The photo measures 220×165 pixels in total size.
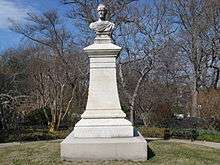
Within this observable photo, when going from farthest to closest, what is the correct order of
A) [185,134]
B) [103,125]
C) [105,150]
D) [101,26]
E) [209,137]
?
[185,134] → [209,137] → [101,26] → [103,125] → [105,150]

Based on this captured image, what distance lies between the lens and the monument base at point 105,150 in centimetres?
1150

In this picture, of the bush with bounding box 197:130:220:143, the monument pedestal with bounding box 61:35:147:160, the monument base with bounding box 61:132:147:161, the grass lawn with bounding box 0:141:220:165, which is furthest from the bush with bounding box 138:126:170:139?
the monument base with bounding box 61:132:147:161

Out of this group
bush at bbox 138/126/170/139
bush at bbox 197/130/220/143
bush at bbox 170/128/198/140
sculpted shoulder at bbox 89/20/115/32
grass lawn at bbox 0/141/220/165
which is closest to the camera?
grass lawn at bbox 0/141/220/165

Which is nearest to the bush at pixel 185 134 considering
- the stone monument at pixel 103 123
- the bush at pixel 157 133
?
the bush at pixel 157 133

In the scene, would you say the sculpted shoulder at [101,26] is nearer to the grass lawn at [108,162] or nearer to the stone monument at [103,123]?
the stone monument at [103,123]

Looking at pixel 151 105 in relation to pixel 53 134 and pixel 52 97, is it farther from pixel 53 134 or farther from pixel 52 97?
pixel 53 134

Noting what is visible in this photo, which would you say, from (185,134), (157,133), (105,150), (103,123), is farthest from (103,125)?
(157,133)

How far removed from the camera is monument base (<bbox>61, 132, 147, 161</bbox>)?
37.7 feet

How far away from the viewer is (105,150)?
11.6 m

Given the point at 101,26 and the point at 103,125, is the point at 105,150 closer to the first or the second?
the point at 103,125

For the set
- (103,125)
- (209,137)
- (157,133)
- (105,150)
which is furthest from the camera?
(157,133)

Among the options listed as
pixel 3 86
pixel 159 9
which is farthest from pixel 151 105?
pixel 3 86

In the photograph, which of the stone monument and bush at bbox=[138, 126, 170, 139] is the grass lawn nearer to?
the stone monument

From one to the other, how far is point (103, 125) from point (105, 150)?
1184mm
